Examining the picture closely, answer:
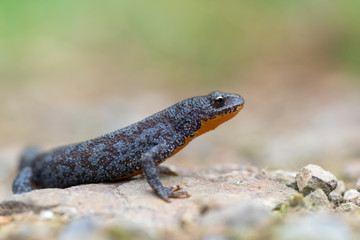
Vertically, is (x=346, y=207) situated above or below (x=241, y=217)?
below

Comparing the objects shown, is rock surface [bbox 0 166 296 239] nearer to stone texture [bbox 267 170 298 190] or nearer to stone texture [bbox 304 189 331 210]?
stone texture [bbox 267 170 298 190]

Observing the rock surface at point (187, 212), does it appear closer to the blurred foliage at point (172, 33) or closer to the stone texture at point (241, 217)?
the stone texture at point (241, 217)

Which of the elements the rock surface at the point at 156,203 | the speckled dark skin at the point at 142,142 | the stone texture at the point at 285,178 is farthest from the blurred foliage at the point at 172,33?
the rock surface at the point at 156,203

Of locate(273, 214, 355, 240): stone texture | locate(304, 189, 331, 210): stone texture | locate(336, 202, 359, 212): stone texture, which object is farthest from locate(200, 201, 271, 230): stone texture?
locate(336, 202, 359, 212): stone texture

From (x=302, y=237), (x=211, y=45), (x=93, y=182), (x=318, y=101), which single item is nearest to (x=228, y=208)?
(x=302, y=237)

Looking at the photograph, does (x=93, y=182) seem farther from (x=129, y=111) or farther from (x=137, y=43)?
(x=137, y=43)

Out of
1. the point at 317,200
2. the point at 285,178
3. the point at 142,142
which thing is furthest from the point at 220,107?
the point at 317,200

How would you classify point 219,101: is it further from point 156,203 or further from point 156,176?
point 156,203
